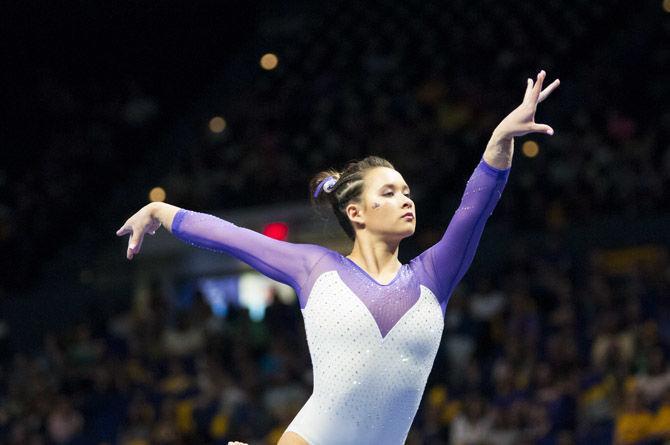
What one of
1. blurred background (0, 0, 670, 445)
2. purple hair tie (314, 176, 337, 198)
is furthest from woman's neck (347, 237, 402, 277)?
blurred background (0, 0, 670, 445)

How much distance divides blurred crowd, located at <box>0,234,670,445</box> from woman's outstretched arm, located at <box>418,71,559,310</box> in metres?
3.89

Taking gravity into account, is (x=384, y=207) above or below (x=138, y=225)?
below

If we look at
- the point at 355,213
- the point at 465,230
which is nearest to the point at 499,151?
the point at 465,230

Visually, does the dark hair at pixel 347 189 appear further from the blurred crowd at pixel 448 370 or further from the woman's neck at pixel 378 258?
the blurred crowd at pixel 448 370

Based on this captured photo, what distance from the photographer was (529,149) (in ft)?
35.0

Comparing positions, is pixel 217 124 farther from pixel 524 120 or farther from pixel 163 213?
pixel 524 120

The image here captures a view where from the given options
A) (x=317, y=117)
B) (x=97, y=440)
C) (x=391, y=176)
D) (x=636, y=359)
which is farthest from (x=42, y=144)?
(x=391, y=176)

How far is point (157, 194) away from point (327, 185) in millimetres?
9492

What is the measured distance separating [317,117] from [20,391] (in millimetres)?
4313

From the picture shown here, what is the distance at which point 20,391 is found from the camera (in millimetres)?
11453

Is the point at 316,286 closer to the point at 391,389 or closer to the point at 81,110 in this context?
the point at 391,389

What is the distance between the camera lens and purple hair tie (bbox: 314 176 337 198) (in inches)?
162

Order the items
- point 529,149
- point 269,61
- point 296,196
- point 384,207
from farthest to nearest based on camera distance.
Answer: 1. point 269,61
2. point 296,196
3. point 529,149
4. point 384,207

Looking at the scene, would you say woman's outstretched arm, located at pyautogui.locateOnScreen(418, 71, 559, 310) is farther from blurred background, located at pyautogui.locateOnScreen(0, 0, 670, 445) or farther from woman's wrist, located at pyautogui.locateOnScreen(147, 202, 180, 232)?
blurred background, located at pyautogui.locateOnScreen(0, 0, 670, 445)
